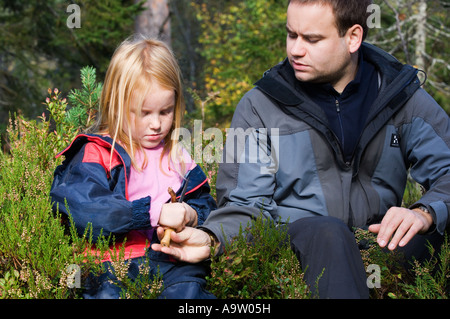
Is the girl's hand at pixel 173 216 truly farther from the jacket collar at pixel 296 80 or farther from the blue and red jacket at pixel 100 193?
the jacket collar at pixel 296 80

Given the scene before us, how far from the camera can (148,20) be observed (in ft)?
35.2

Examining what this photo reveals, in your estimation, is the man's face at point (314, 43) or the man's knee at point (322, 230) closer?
the man's knee at point (322, 230)

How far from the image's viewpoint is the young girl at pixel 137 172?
2770 millimetres

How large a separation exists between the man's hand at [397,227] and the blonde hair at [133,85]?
1.35 metres

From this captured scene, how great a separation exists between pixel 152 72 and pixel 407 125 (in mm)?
1661

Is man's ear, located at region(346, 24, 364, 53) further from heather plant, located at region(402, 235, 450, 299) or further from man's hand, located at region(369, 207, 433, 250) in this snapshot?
heather plant, located at region(402, 235, 450, 299)

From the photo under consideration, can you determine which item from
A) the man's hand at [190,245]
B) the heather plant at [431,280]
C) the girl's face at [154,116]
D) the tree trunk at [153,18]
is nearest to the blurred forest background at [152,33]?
the tree trunk at [153,18]

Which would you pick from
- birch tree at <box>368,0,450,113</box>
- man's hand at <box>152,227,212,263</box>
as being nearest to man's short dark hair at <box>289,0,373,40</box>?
man's hand at <box>152,227,212,263</box>

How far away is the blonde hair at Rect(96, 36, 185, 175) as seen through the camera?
124 inches

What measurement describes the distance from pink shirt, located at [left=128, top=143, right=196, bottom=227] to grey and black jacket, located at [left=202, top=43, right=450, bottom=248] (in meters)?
0.31

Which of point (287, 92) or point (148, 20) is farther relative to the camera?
point (148, 20)

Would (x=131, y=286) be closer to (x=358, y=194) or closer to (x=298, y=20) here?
(x=358, y=194)

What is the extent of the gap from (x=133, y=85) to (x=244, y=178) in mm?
883
